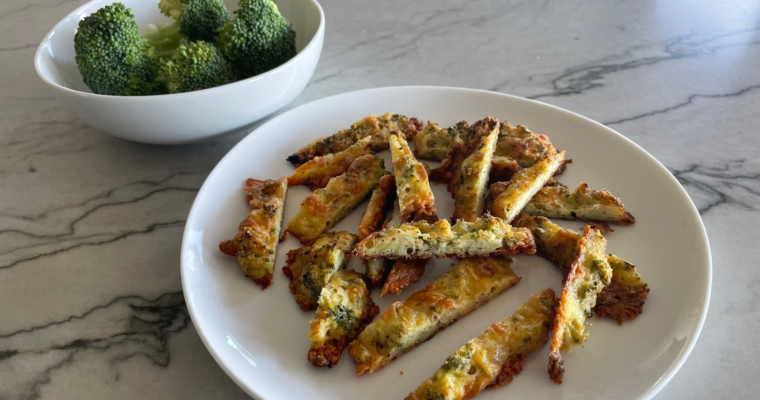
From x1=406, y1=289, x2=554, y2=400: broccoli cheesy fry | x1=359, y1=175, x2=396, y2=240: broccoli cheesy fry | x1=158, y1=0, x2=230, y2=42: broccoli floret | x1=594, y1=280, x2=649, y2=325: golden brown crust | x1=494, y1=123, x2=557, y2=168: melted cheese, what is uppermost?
x1=158, y1=0, x2=230, y2=42: broccoli floret

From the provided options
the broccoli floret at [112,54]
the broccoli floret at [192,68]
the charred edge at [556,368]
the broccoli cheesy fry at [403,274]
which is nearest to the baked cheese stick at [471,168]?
the broccoli cheesy fry at [403,274]

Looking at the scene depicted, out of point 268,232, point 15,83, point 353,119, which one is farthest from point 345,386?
point 15,83

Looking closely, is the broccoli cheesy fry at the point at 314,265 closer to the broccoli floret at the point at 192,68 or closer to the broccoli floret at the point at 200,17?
the broccoli floret at the point at 192,68

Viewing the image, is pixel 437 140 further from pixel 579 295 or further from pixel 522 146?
pixel 579 295

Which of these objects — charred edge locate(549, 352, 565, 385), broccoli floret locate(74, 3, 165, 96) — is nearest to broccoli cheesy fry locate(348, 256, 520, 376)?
charred edge locate(549, 352, 565, 385)

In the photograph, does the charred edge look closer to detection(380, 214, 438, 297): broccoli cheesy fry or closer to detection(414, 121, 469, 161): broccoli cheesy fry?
detection(380, 214, 438, 297): broccoli cheesy fry

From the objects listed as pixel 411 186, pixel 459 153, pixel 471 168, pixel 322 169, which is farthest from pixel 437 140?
pixel 322 169
